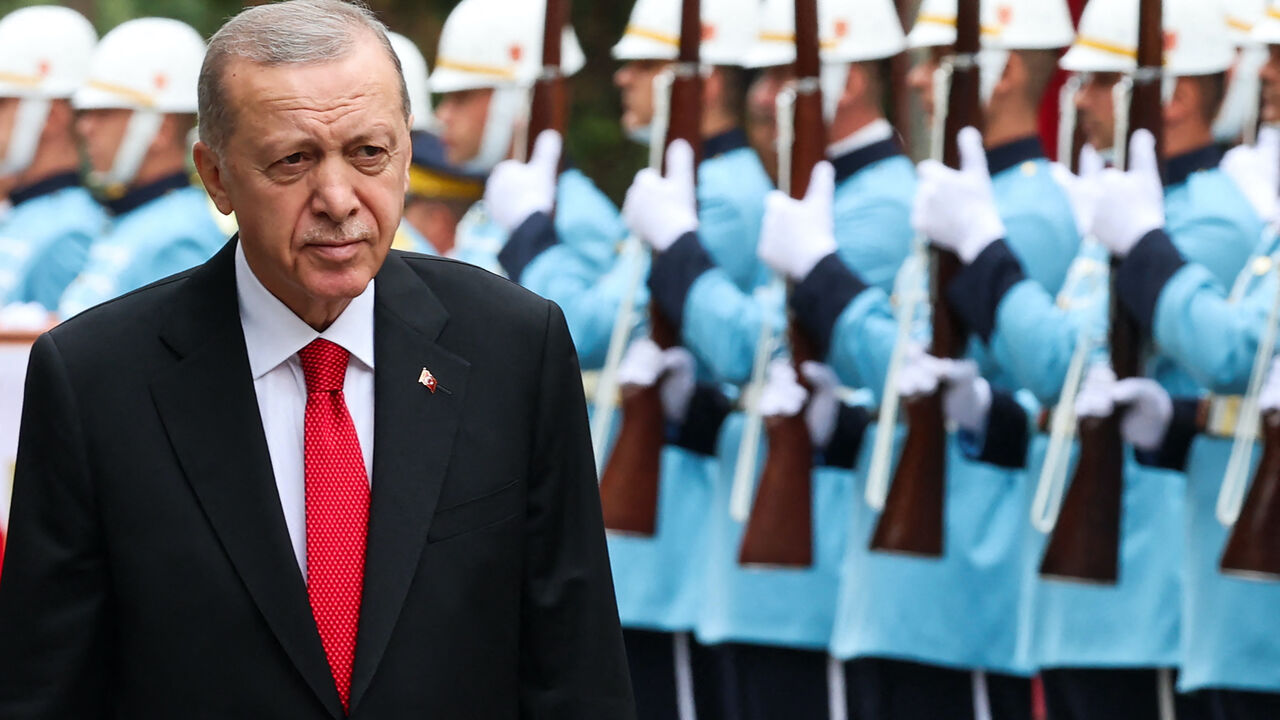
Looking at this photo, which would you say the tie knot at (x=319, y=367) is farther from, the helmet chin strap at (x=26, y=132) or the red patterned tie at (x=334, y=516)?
the helmet chin strap at (x=26, y=132)

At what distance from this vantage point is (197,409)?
87.5 inches

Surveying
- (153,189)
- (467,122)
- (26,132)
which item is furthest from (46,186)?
(467,122)

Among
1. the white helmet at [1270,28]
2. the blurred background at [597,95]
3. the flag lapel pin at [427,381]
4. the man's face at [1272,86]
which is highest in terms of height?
the flag lapel pin at [427,381]

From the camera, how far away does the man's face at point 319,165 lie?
7.01 feet

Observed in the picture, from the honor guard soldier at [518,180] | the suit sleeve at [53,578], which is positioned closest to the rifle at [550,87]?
the honor guard soldier at [518,180]

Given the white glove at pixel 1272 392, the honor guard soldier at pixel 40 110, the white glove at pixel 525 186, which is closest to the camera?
the white glove at pixel 1272 392

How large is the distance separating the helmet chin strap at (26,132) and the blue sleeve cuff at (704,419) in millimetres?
4203

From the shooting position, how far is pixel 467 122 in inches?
277

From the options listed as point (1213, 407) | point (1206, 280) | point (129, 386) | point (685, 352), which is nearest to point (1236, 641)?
point (1213, 407)

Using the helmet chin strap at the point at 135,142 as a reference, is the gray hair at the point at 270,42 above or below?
above

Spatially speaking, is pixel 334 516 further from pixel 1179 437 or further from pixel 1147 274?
pixel 1179 437

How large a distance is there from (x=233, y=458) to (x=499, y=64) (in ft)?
16.3

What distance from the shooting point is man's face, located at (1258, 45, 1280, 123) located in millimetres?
4859

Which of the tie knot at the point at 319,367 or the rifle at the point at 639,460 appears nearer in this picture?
the tie knot at the point at 319,367
